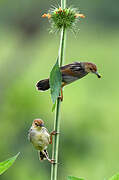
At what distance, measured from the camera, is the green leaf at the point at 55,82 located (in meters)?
1.48

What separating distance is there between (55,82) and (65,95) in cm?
903

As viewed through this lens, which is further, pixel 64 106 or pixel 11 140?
pixel 64 106

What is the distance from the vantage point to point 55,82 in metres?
1.50

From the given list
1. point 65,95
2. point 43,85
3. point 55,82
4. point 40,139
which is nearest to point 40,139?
point 40,139

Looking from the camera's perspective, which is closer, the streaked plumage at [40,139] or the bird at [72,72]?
the bird at [72,72]

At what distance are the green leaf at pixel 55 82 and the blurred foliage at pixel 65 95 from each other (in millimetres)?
6463

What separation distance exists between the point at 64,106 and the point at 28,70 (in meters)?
1.94

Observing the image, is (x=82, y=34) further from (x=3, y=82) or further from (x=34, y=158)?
(x=34, y=158)

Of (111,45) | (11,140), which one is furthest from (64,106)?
(111,45)

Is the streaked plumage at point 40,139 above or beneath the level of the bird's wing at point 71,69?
beneath

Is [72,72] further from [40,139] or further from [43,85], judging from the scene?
[40,139]

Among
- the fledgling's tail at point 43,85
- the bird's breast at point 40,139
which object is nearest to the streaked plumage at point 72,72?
the fledgling's tail at point 43,85

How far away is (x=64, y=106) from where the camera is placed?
10141 mm

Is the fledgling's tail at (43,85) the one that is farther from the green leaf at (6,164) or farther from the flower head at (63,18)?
the green leaf at (6,164)
